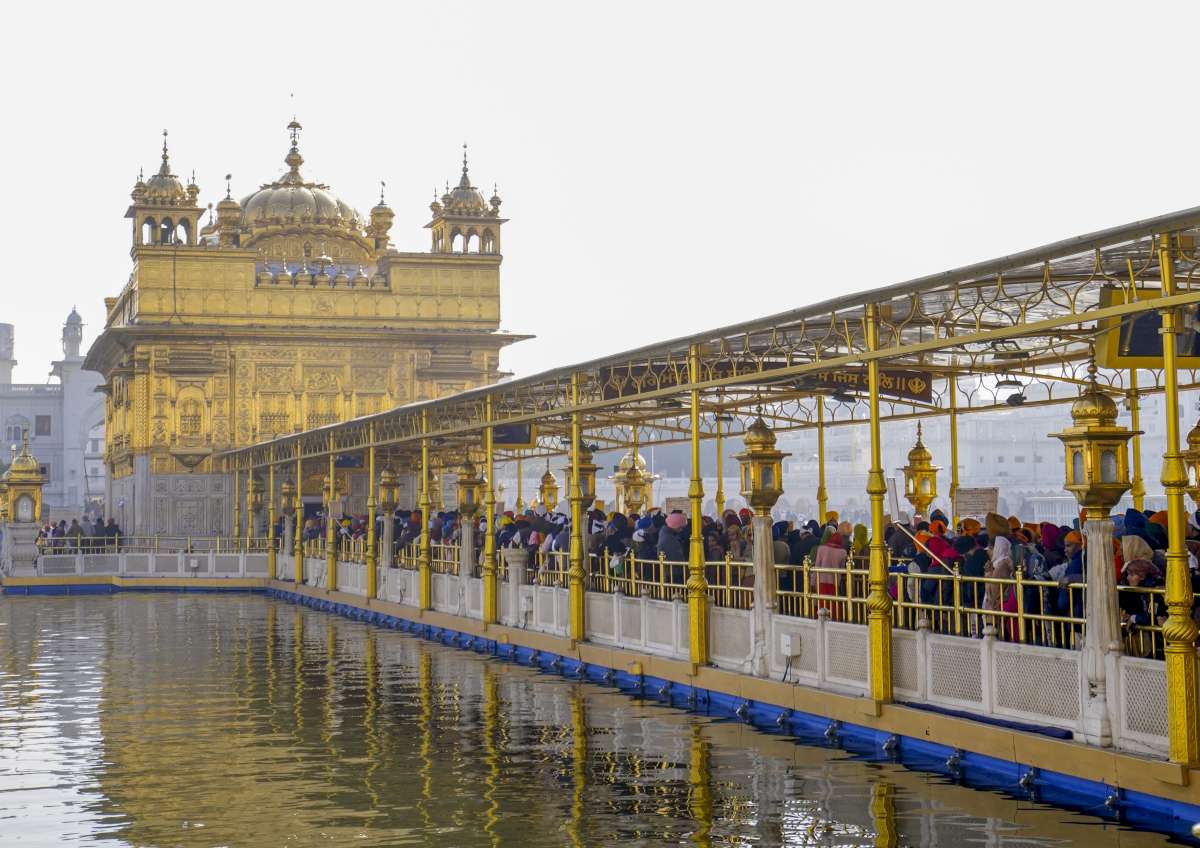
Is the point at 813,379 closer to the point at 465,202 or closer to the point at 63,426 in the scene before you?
the point at 465,202

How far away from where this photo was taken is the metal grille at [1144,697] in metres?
10.0

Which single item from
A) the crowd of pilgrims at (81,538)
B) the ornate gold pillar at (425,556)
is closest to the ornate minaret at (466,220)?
the crowd of pilgrims at (81,538)

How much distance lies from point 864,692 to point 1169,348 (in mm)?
4672

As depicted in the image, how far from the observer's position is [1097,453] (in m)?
10.8

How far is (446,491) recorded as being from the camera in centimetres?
4988

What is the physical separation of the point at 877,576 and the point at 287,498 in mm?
32390

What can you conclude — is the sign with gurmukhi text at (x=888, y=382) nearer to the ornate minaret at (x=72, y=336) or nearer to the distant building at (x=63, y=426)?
the distant building at (x=63, y=426)

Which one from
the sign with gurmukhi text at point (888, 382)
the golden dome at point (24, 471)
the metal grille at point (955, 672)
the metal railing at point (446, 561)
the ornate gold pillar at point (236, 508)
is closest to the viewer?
the metal grille at point (955, 672)

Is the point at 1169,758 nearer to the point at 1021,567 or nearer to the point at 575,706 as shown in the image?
the point at 1021,567

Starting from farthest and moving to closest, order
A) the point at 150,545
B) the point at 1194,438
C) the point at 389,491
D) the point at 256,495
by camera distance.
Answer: the point at 150,545 → the point at 256,495 → the point at 389,491 → the point at 1194,438

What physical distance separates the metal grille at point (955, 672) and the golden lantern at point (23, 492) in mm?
32048

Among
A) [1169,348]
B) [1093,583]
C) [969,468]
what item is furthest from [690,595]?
[969,468]

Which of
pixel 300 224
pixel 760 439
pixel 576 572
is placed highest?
pixel 300 224

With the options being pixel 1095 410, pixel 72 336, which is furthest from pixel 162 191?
pixel 72 336
